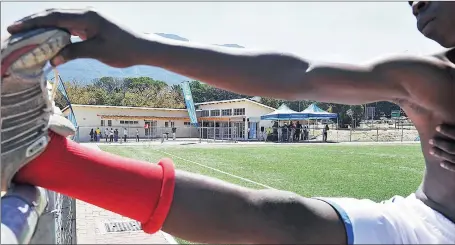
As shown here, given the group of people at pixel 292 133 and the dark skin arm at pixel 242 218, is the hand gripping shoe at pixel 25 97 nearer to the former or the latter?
the dark skin arm at pixel 242 218

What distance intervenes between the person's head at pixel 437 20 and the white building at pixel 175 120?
30753 millimetres

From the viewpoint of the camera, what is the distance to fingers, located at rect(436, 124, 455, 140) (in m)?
1.52

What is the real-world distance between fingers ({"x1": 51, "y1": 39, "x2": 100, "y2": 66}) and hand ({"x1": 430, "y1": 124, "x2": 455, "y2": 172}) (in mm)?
1192

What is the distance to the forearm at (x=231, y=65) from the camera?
1335 millimetres

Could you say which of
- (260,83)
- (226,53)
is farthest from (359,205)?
(226,53)

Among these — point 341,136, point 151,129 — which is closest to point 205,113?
point 151,129

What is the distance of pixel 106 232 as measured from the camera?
14.0 ft

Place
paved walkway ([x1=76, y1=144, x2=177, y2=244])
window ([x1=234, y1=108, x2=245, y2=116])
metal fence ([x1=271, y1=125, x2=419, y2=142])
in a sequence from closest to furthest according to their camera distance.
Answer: paved walkway ([x1=76, y1=144, x2=177, y2=244]), metal fence ([x1=271, y1=125, x2=419, y2=142]), window ([x1=234, y1=108, x2=245, y2=116])

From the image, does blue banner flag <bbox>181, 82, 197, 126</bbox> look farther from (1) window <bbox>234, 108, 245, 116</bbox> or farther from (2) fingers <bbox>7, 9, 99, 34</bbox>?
(2) fingers <bbox>7, 9, 99, 34</bbox>

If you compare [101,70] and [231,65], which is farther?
[101,70]

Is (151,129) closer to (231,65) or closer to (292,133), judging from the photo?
(292,133)

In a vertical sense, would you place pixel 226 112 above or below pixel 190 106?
below

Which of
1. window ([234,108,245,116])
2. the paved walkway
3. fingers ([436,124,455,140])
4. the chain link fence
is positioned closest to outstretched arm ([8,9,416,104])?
fingers ([436,124,455,140])

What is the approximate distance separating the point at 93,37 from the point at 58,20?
10 cm
